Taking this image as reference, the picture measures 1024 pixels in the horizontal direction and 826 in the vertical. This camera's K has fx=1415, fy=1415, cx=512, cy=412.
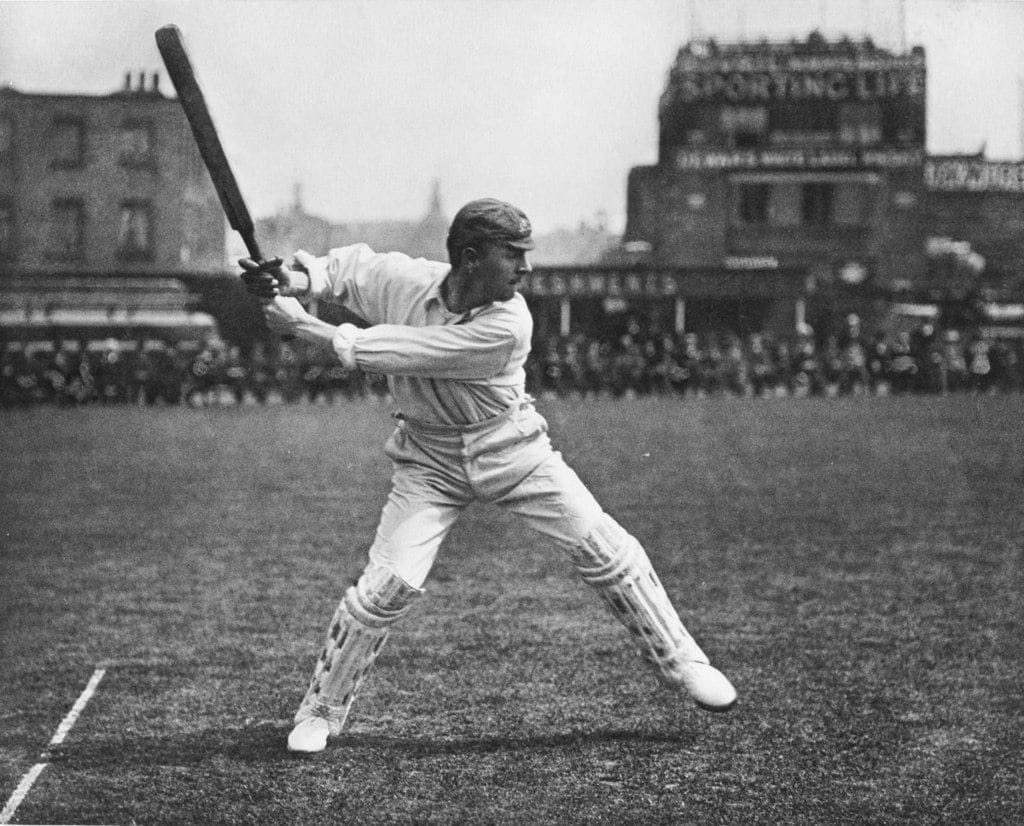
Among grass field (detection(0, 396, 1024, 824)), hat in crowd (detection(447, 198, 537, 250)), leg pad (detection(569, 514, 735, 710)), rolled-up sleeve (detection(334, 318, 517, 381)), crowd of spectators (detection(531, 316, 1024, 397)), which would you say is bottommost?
crowd of spectators (detection(531, 316, 1024, 397))

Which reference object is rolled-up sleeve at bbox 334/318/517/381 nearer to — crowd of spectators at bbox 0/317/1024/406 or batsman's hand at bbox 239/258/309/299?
batsman's hand at bbox 239/258/309/299

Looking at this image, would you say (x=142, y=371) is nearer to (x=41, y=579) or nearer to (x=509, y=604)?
(x=41, y=579)

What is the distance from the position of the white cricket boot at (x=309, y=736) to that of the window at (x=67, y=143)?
18.9m

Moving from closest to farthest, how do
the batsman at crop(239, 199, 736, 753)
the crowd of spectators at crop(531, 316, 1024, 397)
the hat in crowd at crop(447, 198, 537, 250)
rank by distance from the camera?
the hat in crowd at crop(447, 198, 537, 250) < the batsman at crop(239, 199, 736, 753) < the crowd of spectators at crop(531, 316, 1024, 397)

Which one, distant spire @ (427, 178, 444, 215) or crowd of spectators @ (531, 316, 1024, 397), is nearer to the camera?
distant spire @ (427, 178, 444, 215)

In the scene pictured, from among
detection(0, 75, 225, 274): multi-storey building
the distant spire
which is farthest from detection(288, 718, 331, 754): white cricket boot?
detection(0, 75, 225, 274): multi-storey building

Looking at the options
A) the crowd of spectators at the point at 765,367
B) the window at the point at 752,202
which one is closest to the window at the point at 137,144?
the crowd of spectators at the point at 765,367

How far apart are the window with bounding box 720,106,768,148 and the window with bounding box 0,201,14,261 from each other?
23080mm

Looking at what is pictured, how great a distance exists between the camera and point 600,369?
29.3m

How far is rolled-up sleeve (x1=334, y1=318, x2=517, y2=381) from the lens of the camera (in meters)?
4.45

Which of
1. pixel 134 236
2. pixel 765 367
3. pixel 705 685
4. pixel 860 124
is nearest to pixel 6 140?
pixel 134 236

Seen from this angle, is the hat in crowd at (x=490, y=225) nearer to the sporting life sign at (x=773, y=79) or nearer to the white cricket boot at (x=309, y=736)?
the white cricket boot at (x=309, y=736)

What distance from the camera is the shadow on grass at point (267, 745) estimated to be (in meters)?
4.79

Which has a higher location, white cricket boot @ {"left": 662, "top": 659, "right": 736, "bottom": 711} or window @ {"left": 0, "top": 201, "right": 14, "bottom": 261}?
window @ {"left": 0, "top": 201, "right": 14, "bottom": 261}
